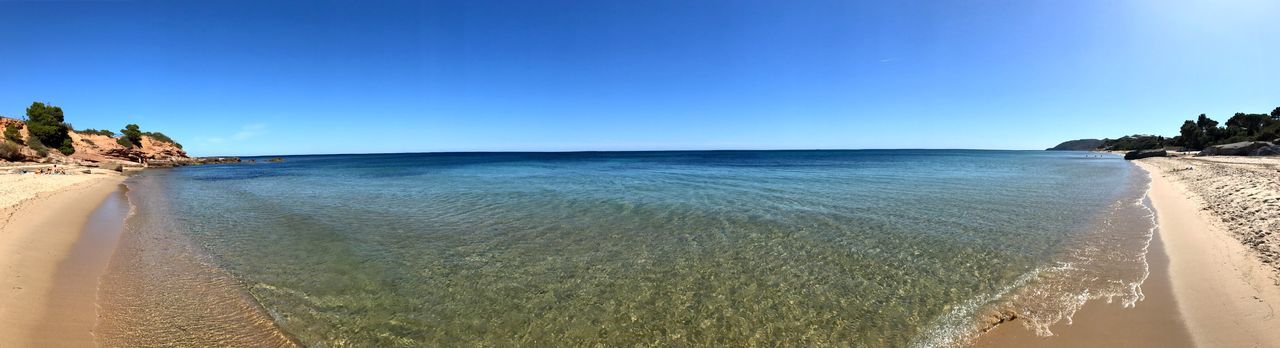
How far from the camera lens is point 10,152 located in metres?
40.5

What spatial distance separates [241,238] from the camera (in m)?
11.8

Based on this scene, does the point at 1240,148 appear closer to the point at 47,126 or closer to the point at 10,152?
the point at 10,152

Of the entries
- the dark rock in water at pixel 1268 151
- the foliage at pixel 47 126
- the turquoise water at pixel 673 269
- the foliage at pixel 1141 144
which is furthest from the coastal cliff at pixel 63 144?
the foliage at pixel 1141 144

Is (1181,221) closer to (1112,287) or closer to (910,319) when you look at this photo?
(1112,287)

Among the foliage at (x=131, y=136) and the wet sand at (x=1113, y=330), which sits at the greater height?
the foliage at (x=131, y=136)

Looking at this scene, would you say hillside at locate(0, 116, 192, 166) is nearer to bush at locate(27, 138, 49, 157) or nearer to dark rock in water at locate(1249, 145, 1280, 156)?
bush at locate(27, 138, 49, 157)

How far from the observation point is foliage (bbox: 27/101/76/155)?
51.3 meters

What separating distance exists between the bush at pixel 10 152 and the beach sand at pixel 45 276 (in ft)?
145

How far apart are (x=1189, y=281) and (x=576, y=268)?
1114 centimetres

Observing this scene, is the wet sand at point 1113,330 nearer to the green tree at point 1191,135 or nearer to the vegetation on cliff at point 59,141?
the vegetation on cliff at point 59,141

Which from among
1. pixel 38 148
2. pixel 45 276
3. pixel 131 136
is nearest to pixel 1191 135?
pixel 45 276

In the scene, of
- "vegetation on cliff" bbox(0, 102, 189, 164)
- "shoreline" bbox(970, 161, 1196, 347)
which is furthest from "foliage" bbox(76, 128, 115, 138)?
"shoreline" bbox(970, 161, 1196, 347)

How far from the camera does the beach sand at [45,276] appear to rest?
18.7ft

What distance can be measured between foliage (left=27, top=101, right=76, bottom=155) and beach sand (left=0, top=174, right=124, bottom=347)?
6178 cm
